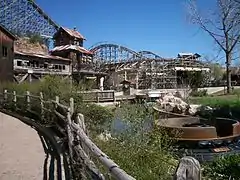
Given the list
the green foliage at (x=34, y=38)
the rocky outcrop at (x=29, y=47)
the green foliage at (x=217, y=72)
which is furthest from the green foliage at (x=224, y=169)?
the green foliage at (x=217, y=72)

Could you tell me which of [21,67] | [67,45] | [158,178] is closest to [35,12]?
[67,45]

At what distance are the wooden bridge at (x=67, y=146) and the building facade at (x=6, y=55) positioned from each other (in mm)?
13190

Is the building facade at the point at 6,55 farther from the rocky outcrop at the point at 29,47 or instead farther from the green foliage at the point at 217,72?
the green foliage at the point at 217,72

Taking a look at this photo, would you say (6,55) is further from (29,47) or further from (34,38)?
(34,38)

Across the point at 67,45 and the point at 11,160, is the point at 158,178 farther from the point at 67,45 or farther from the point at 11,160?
the point at 67,45

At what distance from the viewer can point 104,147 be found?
643 cm

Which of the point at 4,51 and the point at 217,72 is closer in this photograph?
the point at 4,51

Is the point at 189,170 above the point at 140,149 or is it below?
above

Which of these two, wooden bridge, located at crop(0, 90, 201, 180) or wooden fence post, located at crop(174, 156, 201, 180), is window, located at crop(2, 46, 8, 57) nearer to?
→ wooden bridge, located at crop(0, 90, 201, 180)

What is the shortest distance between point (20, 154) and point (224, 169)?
5.17m

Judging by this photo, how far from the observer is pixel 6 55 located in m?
31.3

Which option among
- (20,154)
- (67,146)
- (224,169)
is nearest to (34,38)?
(20,154)

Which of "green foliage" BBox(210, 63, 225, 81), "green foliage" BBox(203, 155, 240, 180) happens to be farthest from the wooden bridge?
"green foliage" BBox(210, 63, 225, 81)

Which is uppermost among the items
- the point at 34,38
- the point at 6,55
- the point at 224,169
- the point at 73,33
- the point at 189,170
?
the point at 73,33
